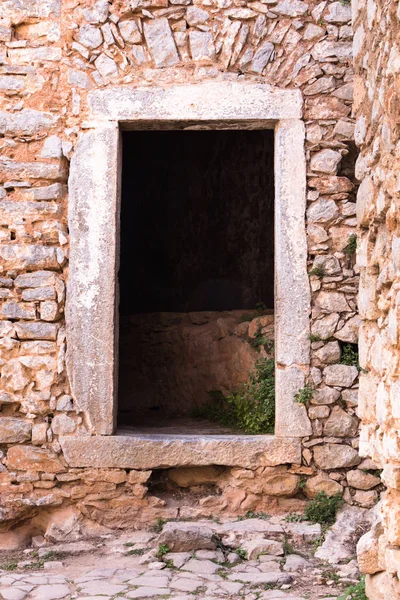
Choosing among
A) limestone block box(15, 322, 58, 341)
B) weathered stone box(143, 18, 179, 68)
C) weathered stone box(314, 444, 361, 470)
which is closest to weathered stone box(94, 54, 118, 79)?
weathered stone box(143, 18, 179, 68)

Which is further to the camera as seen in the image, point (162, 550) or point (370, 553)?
point (162, 550)

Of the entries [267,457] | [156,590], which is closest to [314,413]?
[267,457]

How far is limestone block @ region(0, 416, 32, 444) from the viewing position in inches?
200

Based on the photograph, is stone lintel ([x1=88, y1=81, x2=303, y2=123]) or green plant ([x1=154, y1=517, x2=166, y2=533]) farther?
stone lintel ([x1=88, y1=81, x2=303, y2=123])

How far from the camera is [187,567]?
4.34m

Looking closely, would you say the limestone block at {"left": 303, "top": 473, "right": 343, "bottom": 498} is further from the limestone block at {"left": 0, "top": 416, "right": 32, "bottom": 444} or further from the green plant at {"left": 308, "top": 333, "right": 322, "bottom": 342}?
the limestone block at {"left": 0, "top": 416, "right": 32, "bottom": 444}

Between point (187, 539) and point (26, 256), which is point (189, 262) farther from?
point (187, 539)

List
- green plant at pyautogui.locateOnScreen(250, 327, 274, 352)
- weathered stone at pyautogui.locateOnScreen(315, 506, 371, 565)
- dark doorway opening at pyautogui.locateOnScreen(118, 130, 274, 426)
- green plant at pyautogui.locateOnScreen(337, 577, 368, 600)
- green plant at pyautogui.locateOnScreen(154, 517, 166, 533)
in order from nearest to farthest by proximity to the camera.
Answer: green plant at pyautogui.locateOnScreen(337, 577, 368, 600) < weathered stone at pyautogui.locateOnScreen(315, 506, 371, 565) < green plant at pyautogui.locateOnScreen(154, 517, 166, 533) < green plant at pyautogui.locateOnScreen(250, 327, 274, 352) < dark doorway opening at pyautogui.locateOnScreen(118, 130, 274, 426)

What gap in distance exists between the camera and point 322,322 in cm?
511

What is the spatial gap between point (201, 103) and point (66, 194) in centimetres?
114

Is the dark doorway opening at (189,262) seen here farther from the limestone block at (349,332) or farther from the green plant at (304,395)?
the limestone block at (349,332)

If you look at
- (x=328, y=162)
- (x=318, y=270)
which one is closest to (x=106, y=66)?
(x=328, y=162)

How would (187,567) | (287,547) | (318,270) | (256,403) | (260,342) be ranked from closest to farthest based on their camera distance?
(187,567)
(287,547)
(318,270)
(256,403)
(260,342)

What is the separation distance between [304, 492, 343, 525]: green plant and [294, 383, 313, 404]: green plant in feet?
2.08
